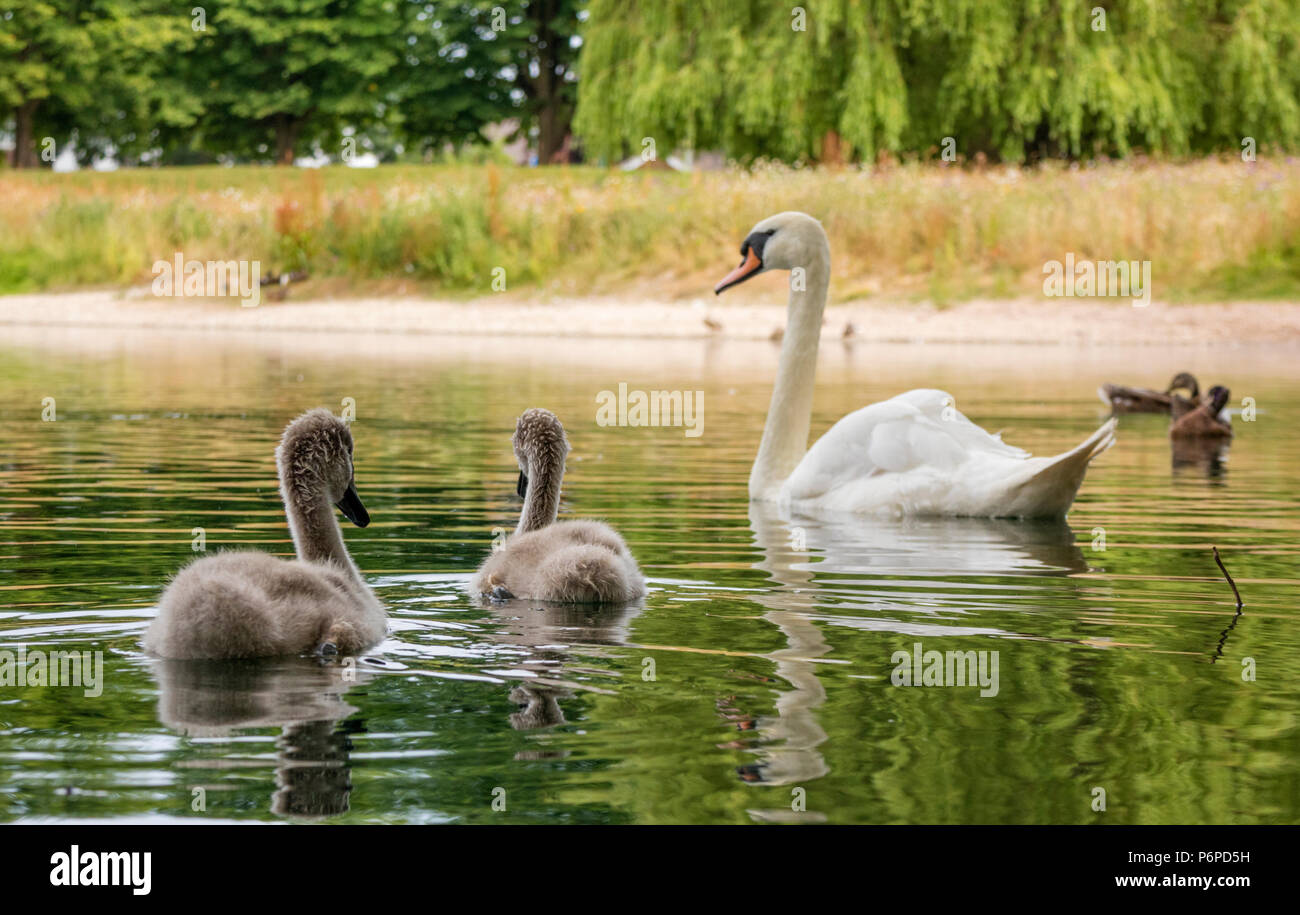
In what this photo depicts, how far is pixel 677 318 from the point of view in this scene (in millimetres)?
24438

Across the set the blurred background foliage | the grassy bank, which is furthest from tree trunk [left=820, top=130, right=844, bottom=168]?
the grassy bank

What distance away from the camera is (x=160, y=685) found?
193 inches

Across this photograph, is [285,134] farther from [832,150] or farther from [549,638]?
[549,638]

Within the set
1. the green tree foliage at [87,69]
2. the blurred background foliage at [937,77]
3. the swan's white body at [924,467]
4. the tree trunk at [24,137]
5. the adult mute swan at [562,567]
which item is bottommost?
the adult mute swan at [562,567]

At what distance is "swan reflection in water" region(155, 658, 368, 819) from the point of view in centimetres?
394

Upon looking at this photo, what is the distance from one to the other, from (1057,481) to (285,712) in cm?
438

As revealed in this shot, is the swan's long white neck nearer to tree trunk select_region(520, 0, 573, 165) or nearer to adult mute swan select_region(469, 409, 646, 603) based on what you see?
adult mute swan select_region(469, 409, 646, 603)

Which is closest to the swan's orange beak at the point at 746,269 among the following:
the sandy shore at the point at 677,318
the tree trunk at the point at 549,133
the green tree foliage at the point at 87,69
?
the sandy shore at the point at 677,318

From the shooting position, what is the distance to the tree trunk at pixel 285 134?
5612cm

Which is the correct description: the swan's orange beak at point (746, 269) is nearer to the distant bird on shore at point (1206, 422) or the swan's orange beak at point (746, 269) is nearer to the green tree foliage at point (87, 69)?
the distant bird on shore at point (1206, 422)

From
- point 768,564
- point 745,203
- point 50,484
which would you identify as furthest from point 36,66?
point 768,564

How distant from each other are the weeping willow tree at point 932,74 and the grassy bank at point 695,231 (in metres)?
2.15

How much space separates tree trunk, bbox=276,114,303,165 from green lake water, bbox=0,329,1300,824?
45846 millimetres

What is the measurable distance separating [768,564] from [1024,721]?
2.66 m
